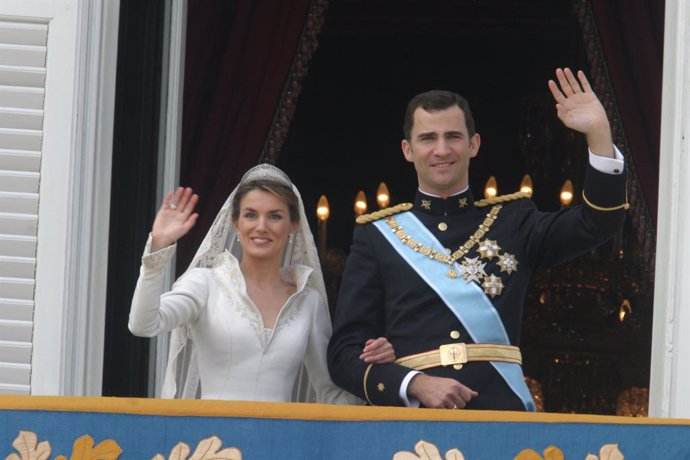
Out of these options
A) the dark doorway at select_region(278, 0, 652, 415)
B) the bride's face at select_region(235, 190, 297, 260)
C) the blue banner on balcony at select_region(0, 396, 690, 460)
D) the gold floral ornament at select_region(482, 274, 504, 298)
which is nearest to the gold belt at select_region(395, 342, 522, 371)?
the gold floral ornament at select_region(482, 274, 504, 298)

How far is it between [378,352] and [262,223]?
492mm

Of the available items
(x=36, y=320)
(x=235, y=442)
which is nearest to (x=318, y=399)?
(x=235, y=442)

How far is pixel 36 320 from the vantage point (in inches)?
175

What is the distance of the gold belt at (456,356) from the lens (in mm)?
3871

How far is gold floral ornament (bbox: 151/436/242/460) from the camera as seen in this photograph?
3.67 metres

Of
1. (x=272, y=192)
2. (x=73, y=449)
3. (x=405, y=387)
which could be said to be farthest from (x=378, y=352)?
(x=73, y=449)

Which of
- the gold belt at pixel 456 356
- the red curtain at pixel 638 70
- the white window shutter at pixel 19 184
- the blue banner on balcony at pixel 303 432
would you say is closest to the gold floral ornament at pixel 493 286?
the gold belt at pixel 456 356

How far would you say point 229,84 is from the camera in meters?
6.57

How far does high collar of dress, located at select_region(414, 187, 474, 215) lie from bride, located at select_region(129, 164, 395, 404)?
14.1 inches

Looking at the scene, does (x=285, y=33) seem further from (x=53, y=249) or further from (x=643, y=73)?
(x=53, y=249)

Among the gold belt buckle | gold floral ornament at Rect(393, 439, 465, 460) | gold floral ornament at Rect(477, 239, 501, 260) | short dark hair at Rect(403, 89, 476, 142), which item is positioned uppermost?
short dark hair at Rect(403, 89, 476, 142)

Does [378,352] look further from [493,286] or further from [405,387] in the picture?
[493,286]

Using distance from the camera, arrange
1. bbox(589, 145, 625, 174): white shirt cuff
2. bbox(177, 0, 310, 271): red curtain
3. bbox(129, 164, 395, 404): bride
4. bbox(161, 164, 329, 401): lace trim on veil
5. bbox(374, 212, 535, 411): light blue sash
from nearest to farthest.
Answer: bbox(589, 145, 625, 174): white shirt cuff, bbox(374, 212, 535, 411): light blue sash, bbox(129, 164, 395, 404): bride, bbox(161, 164, 329, 401): lace trim on veil, bbox(177, 0, 310, 271): red curtain

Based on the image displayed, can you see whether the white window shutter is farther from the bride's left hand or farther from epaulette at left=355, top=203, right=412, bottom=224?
the bride's left hand
